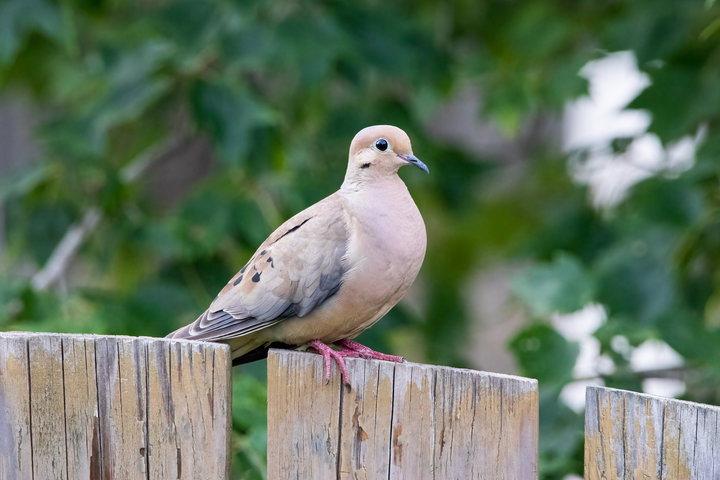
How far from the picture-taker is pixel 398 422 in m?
1.93

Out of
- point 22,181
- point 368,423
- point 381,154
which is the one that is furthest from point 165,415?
point 22,181

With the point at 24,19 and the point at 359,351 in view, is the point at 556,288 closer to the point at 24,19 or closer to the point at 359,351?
the point at 359,351

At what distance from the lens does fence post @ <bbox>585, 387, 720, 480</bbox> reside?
1756 millimetres

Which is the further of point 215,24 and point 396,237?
point 215,24

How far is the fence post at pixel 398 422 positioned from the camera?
1.88 metres

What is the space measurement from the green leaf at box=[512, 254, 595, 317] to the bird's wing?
3.54 feet

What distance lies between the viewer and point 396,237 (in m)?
2.33

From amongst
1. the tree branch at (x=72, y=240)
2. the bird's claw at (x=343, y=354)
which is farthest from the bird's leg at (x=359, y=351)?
the tree branch at (x=72, y=240)

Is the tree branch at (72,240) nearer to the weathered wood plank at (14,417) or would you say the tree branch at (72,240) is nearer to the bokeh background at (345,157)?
the bokeh background at (345,157)

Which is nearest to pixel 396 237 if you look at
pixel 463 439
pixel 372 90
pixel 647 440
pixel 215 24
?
pixel 463 439

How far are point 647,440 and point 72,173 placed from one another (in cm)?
277

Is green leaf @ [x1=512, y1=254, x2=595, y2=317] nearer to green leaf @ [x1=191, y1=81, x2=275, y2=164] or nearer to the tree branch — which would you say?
green leaf @ [x1=191, y1=81, x2=275, y2=164]

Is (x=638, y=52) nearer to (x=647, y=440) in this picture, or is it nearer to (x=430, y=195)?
(x=430, y=195)

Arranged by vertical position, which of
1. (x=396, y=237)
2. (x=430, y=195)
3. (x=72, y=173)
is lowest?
(x=396, y=237)
